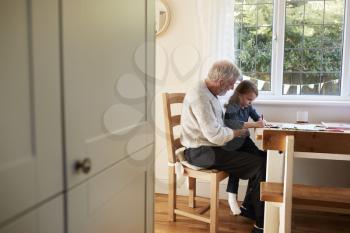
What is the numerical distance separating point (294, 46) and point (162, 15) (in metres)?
1.16

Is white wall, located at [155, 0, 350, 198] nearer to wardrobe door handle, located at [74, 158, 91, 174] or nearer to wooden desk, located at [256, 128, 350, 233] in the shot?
wooden desk, located at [256, 128, 350, 233]

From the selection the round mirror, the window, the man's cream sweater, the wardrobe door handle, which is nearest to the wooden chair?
the man's cream sweater

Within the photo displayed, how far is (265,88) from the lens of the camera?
302cm

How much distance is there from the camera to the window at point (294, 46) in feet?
9.43

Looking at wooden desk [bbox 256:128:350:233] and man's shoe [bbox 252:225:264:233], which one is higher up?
wooden desk [bbox 256:128:350:233]

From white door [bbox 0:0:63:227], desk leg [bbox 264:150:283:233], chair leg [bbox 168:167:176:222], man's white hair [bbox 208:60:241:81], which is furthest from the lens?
chair leg [bbox 168:167:176:222]

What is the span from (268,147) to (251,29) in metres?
1.73

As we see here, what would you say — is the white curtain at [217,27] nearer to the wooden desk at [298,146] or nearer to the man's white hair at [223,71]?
→ the man's white hair at [223,71]

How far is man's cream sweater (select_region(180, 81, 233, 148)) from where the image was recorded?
2.22 m

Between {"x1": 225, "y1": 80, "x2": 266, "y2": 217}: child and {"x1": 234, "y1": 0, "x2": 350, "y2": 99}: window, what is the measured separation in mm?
429

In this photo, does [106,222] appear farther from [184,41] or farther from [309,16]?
[309,16]

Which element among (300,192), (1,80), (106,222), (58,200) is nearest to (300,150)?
(300,192)

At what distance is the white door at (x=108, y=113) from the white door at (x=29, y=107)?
5 centimetres

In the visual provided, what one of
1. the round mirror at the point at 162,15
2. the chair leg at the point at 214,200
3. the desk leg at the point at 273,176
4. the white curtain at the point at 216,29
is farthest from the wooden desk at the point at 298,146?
the round mirror at the point at 162,15
